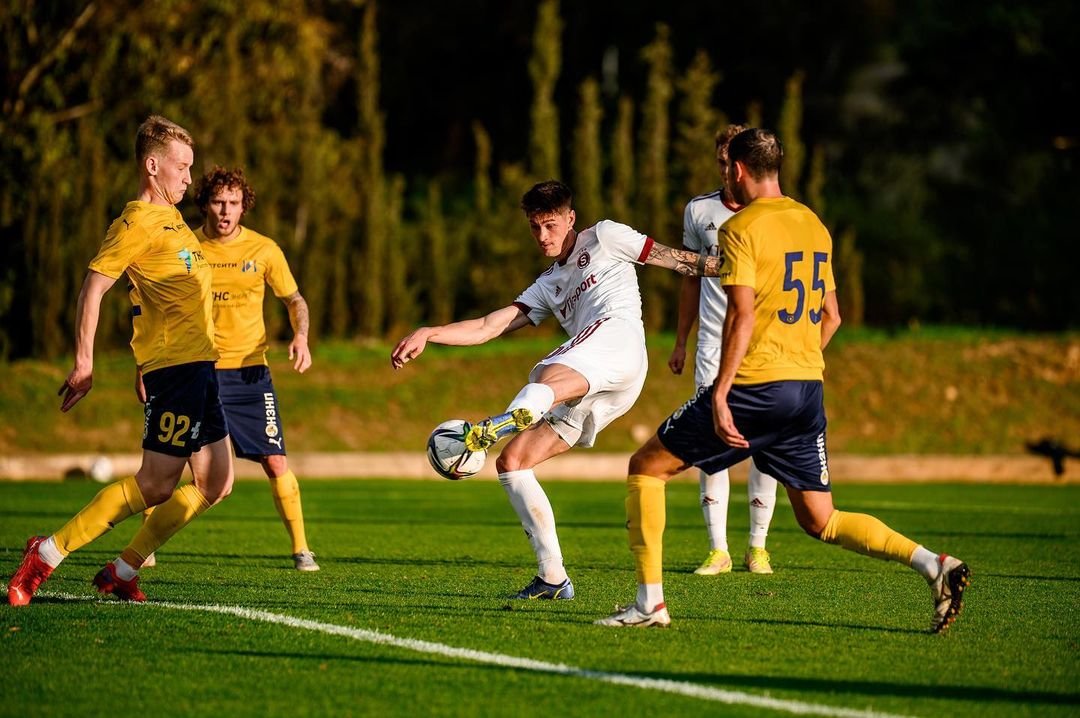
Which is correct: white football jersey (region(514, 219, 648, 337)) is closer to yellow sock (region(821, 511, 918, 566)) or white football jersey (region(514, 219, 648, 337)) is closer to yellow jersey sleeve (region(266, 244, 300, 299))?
yellow sock (region(821, 511, 918, 566))

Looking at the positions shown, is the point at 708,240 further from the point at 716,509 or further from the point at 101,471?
the point at 101,471

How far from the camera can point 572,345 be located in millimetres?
8633

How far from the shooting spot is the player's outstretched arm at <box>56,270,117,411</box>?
24.7 ft

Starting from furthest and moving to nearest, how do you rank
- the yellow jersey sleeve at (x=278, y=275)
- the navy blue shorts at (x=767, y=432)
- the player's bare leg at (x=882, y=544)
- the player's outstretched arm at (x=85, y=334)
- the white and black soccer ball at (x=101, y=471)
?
the white and black soccer ball at (x=101, y=471) → the yellow jersey sleeve at (x=278, y=275) → the player's outstretched arm at (x=85, y=334) → the player's bare leg at (x=882, y=544) → the navy blue shorts at (x=767, y=432)

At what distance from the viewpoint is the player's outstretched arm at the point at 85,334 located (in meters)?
7.53

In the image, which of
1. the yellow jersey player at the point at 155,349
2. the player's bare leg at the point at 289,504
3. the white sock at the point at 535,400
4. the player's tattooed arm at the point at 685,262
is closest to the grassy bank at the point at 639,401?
the player's bare leg at the point at 289,504

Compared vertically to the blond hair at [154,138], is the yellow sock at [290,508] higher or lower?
lower

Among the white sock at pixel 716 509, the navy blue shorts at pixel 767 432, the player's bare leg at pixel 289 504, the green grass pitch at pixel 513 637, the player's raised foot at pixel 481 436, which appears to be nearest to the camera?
the green grass pitch at pixel 513 637

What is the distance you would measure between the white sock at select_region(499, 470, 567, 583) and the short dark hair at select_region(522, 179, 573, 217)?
155 cm

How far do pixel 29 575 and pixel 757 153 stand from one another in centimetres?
442

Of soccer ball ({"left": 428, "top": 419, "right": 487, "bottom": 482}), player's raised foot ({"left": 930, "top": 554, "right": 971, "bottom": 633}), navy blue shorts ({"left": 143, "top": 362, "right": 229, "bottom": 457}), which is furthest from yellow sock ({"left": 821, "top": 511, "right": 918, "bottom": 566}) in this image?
navy blue shorts ({"left": 143, "top": 362, "right": 229, "bottom": 457})

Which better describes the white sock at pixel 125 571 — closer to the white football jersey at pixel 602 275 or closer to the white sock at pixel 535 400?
the white sock at pixel 535 400

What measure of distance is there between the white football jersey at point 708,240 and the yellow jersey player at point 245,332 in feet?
9.03

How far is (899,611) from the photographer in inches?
322
